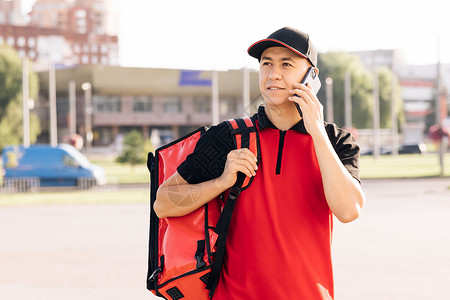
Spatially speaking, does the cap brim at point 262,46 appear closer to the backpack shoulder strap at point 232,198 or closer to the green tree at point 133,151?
the backpack shoulder strap at point 232,198

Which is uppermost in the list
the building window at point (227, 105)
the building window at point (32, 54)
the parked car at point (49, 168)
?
the building window at point (32, 54)

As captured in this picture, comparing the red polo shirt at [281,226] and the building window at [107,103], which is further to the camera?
the building window at [107,103]

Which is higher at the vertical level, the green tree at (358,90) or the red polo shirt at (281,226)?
the green tree at (358,90)

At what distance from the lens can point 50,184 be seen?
23078 mm

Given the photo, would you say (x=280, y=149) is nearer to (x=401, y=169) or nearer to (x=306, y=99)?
(x=306, y=99)

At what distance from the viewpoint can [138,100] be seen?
224ft

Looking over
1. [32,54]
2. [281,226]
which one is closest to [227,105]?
[32,54]

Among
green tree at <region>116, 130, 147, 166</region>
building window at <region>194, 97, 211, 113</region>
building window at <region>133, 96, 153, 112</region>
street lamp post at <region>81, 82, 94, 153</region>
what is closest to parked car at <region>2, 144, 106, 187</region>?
green tree at <region>116, 130, 147, 166</region>

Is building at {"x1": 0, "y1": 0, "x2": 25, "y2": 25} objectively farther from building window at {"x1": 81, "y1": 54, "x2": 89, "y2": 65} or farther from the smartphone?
→ the smartphone

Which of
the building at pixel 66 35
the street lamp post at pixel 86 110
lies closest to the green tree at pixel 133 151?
the street lamp post at pixel 86 110

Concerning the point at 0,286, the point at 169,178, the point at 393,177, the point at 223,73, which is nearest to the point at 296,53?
the point at 169,178

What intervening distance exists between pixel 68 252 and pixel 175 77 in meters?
55.5

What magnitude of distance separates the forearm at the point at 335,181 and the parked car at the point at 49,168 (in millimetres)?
21840

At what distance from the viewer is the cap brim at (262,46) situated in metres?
1.83
